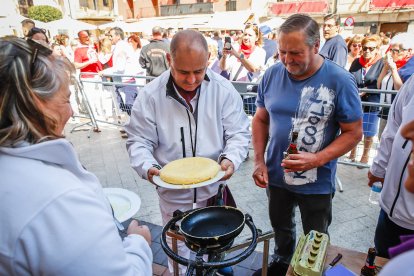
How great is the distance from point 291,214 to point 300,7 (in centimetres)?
3164

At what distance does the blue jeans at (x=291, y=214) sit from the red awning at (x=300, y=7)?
99.0 ft

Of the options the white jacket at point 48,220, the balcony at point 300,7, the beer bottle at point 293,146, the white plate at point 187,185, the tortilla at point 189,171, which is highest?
the balcony at point 300,7

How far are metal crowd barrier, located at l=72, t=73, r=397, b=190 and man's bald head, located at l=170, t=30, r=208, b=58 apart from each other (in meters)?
2.39

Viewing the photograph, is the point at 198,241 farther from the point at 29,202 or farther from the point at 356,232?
the point at 356,232

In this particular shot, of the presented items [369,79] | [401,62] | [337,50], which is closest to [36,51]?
[337,50]

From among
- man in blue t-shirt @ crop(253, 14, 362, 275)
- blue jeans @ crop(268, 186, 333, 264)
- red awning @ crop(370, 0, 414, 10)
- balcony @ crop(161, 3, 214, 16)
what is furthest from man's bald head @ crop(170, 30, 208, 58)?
balcony @ crop(161, 3, 214, 16)

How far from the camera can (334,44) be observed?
4.58 m

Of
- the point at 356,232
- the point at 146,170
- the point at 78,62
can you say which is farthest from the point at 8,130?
the point at 78,62

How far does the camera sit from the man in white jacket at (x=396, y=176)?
167 cm

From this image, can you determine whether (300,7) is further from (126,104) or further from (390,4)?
(126,104)

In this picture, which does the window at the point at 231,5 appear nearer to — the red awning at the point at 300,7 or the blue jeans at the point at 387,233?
the red awning at the point at 300,7

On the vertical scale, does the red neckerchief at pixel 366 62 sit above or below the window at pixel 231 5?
below

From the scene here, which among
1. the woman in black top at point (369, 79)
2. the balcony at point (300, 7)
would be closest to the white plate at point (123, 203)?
the woman in black top at point (369, 79)

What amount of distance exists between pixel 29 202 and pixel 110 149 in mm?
5165
